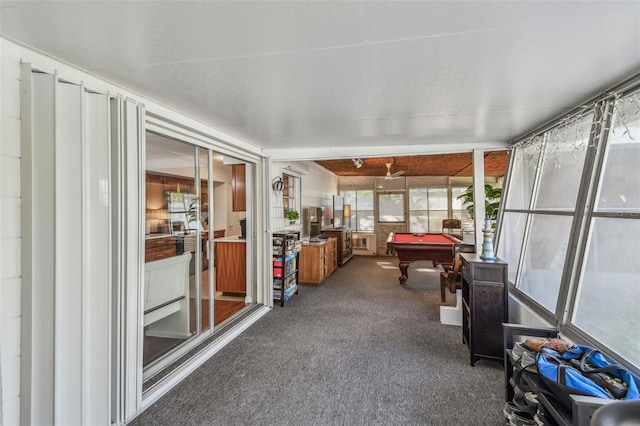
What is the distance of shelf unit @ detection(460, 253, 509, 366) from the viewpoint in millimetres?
2715

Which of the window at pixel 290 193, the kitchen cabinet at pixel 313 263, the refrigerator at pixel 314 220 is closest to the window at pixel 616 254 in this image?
the kitchen cabinet at pixel 313 263

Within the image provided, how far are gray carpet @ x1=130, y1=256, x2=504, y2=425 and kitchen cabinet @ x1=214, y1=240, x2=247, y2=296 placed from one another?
96 centimetres

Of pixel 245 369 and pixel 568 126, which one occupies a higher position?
pixel 568 126

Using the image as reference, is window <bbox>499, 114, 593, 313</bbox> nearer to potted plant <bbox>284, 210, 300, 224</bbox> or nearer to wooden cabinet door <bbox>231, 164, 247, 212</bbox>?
potted plant <bbox>284, 210, 300, 224</bbox>

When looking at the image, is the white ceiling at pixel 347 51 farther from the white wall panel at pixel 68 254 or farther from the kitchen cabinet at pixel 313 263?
the kitchen cabinet at pixel 313 263

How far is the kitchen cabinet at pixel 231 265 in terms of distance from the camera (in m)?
4.62

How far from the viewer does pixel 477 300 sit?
9.16 ft

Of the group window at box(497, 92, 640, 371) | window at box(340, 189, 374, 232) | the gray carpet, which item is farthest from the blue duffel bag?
window at box(340, 189, 374, 232)

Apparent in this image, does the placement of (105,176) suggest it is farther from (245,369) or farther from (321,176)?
(321,176)

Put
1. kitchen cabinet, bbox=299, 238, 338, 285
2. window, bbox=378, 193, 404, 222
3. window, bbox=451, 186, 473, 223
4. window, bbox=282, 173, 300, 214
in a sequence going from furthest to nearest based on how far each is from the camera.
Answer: window, bbox=378, 193, 404, 222 < window, bbox=451, 186, 473, 223 < window, bbox=282, 173, 300, 214 < kitchen cabinet, bbox=299, 238, 338, 285

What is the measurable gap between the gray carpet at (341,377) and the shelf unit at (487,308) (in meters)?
0.17

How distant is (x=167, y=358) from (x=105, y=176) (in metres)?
1.93

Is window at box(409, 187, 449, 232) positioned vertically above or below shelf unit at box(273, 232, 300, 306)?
above

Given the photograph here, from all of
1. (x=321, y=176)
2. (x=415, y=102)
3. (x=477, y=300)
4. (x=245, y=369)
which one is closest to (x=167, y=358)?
(x=245, y=369)
